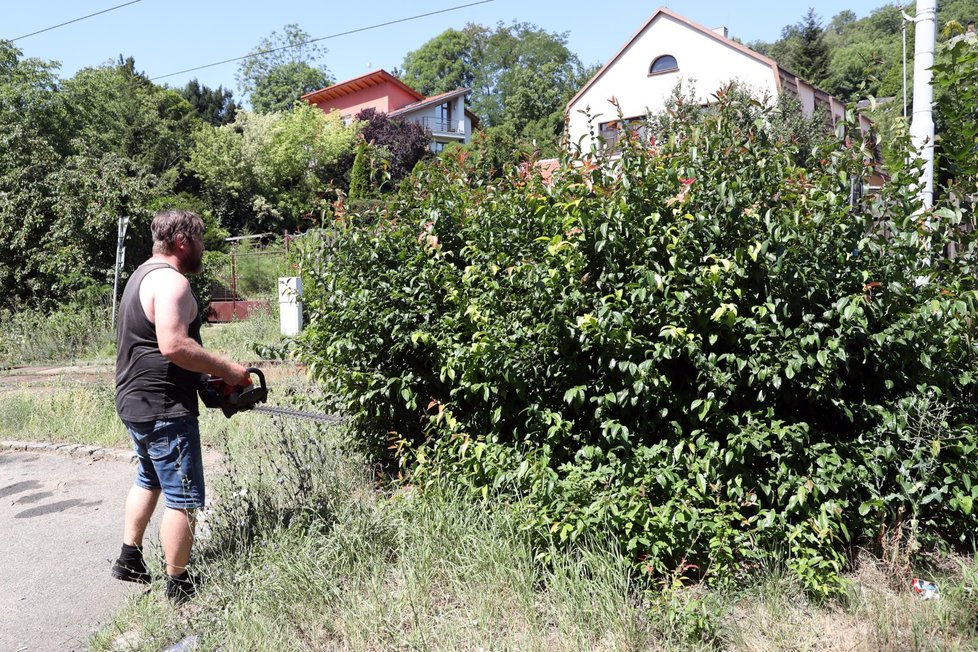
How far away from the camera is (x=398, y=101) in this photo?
2286 inches

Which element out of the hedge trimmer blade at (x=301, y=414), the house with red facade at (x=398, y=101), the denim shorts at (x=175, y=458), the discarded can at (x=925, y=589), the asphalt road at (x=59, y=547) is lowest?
the asphalt road at (x=59, y=547)

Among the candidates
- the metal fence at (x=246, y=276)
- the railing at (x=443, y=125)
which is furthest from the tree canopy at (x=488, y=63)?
the metal fence at (x=246, y=276)

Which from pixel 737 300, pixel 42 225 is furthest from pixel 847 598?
pixel 42 225

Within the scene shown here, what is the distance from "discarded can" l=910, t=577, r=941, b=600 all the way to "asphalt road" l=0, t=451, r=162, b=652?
3554mm

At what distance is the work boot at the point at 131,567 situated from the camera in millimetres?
3848

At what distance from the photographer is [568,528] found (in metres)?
3.22

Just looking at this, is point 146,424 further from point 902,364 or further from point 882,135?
point 882,135

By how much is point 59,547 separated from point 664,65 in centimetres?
3039

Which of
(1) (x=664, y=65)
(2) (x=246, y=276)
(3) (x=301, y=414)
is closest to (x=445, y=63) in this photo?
(1) (x=664, y=65)

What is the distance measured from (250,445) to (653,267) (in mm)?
3824

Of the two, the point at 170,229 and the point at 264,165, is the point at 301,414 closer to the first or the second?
the point at 170,229

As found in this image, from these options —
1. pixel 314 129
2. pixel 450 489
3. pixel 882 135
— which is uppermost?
pixel 314 129

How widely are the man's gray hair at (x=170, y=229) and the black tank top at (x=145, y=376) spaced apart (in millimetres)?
105

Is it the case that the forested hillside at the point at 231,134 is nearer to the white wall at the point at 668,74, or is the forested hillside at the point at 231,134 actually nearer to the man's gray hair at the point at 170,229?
the man's gray hair at the point at 170,229
